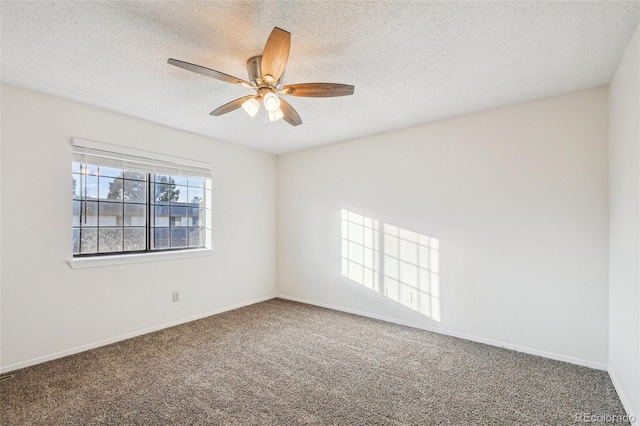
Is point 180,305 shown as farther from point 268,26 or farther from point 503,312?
point 503,312

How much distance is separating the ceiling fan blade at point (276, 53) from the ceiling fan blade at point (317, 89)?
0.44ft

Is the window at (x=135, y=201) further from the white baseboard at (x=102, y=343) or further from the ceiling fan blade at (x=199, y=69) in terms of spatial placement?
the ceiling fan blade at (x=199, y=69)

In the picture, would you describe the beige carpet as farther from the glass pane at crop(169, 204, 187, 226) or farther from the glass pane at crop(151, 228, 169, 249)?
the glass pane at crop(169, 204, 187, 226)

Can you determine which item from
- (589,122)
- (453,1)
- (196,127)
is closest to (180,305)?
(196,127)

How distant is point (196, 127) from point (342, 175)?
1971 mm

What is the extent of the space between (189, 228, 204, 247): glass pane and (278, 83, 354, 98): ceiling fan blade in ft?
8.52

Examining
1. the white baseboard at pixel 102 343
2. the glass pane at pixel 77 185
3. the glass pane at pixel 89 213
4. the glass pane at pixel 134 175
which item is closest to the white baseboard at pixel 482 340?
the white baseboard at pixel 102 343

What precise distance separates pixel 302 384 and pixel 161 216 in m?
2.60

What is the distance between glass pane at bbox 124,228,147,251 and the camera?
3415 mm

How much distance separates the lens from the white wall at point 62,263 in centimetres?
257

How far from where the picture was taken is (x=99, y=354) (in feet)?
9.41

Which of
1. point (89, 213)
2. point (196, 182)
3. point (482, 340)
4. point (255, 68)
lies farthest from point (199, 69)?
point (482, 340)

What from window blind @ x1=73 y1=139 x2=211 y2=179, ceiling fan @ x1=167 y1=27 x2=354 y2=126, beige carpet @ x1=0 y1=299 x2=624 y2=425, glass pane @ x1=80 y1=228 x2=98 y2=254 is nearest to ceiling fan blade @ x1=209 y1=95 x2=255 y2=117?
ceiling fan @ x1=167 y1=27 x2=354 y2=126

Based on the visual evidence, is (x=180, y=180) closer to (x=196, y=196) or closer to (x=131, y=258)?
(x=196, y=196)
